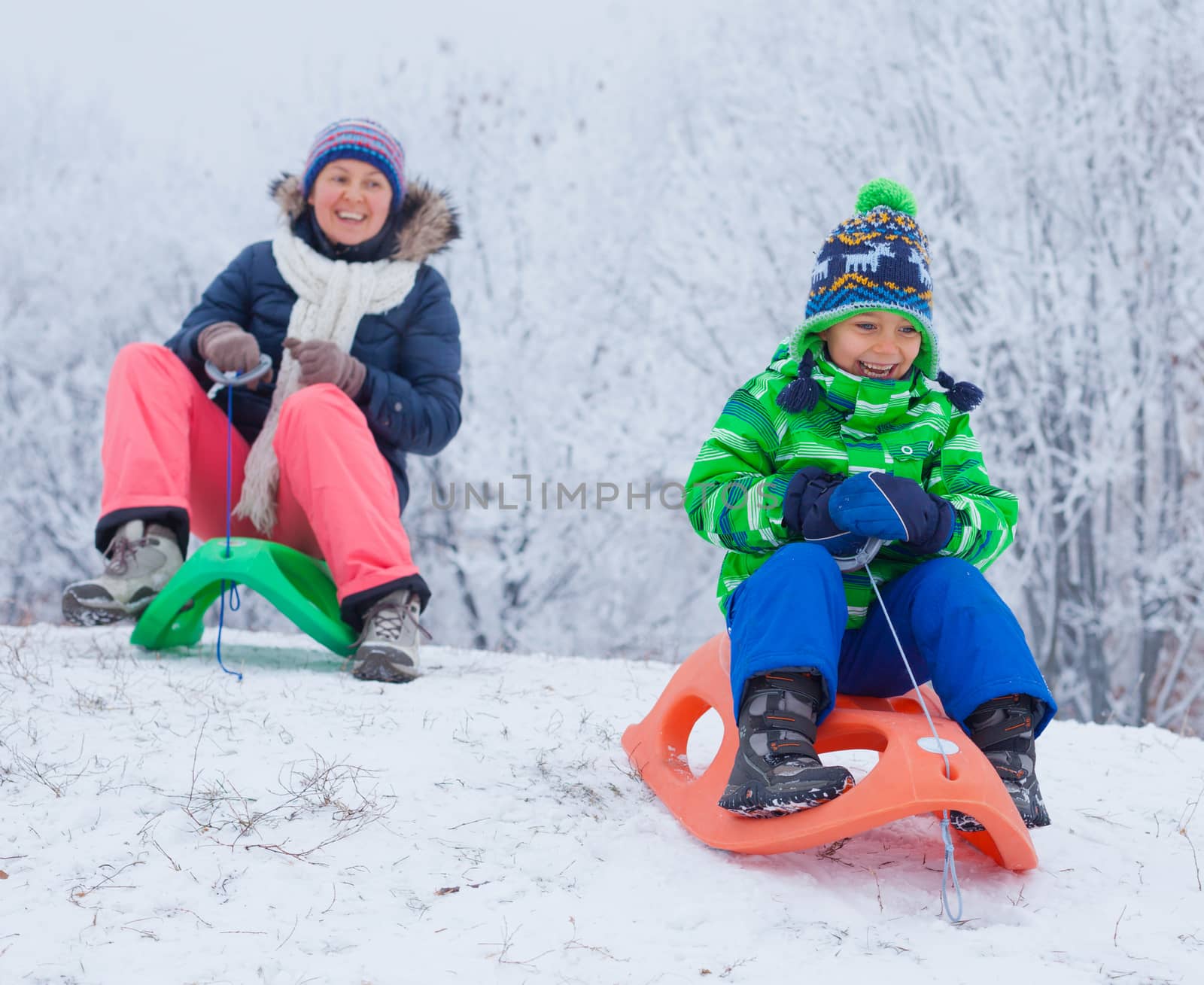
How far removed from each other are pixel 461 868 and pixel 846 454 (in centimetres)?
94

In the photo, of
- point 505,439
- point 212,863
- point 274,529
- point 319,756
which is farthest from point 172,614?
point 505,439

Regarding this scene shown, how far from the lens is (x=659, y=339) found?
758 centimetres

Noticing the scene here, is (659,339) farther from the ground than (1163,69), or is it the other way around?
(1163,69)

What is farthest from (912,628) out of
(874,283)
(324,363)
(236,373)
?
(236,373)

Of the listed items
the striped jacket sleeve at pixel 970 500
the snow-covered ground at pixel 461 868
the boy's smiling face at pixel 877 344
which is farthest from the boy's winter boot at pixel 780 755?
the boy's smiling face at pixel 877 344

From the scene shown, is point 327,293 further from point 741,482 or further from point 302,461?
point 741,482

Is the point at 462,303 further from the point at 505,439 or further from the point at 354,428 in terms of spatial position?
the point at 354,428

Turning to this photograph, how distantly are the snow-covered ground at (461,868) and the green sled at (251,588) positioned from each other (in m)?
0.31

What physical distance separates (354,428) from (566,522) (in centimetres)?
514

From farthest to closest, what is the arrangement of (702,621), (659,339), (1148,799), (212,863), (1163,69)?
(702,621) < (659,339) < (1163,69) < (1148,799) < (212,863)

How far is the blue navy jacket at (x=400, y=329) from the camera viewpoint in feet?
9.66

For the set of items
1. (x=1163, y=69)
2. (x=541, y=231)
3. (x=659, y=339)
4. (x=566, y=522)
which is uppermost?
(x=1163, y=69)

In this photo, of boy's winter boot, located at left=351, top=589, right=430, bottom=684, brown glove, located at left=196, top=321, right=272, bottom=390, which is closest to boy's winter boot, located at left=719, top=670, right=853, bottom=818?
boy's winter boot, located at left=351, top=589, right=430, bottom=684

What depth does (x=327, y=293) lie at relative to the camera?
298cm
